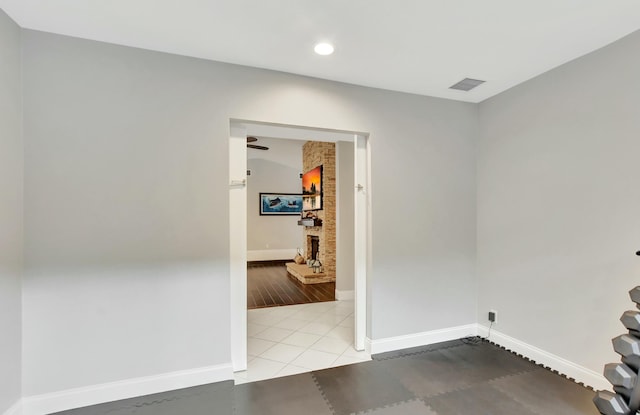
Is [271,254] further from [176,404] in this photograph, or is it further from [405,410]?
[405,410]

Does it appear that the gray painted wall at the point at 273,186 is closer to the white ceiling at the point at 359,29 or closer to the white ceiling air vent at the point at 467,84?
the white ceiling air vent at the point at 467,84

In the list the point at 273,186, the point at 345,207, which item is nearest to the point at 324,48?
the point at 345,207

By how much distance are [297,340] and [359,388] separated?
1061mm

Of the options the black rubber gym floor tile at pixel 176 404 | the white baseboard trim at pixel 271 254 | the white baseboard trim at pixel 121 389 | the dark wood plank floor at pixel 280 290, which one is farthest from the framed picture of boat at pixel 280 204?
the black rubber gym floor tile at pixel 176 404

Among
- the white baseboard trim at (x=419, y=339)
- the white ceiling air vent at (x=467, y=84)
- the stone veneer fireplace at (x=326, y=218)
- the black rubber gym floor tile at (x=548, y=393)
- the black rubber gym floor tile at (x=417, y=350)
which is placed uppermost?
the white ceiling air vent at (x=467, y=84)

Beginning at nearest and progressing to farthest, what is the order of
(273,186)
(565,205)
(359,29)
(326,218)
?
(359,29)
(565,205)
(326,218)
(273,186)

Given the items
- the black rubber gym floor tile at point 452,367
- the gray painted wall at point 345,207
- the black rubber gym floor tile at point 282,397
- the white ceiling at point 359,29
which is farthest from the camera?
the gray painted wall at point 345,207

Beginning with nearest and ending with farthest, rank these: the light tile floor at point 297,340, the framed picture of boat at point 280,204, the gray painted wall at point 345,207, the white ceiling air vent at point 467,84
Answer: the light tile floor at point 297,340 → the white ceiling air vent at point 467,84 → the gray painted wall at point 345,207 → the framed picture of boat at point 280,204

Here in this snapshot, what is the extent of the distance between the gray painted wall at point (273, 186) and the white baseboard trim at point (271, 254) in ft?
0.31

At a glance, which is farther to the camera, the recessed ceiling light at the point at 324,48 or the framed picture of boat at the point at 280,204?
the framed picture of boat at the point at 280,204

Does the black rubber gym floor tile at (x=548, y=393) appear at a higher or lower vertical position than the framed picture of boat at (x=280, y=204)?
lower

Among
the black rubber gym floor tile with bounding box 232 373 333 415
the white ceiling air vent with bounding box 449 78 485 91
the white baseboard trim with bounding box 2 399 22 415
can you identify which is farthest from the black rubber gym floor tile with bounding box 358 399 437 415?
the white ceiling air vent with bounding box 449 78 485 91

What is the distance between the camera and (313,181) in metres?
6.52

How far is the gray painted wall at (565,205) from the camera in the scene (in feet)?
7.11
